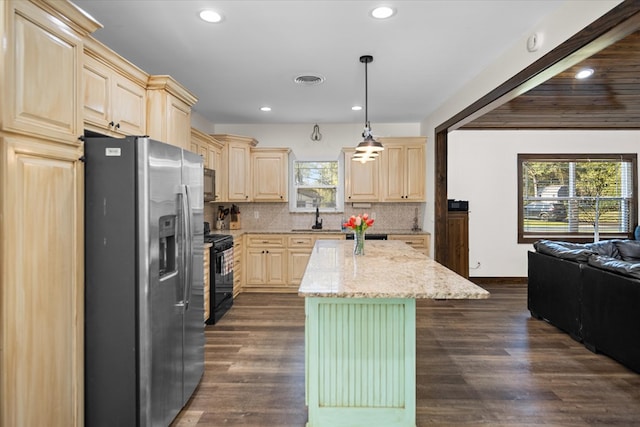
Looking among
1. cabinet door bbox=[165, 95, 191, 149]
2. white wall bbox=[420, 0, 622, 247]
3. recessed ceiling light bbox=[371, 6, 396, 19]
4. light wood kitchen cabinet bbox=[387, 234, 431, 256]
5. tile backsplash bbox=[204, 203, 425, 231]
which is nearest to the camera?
white wall bbox=[420, 0, 622, 247]

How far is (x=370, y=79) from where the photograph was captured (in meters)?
3.77

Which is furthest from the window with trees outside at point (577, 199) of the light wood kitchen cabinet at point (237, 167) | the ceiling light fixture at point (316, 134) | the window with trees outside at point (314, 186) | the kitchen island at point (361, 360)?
the kitchen island at point (361, 360)

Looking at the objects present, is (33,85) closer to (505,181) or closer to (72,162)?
(72,162)

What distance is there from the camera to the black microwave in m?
4.63

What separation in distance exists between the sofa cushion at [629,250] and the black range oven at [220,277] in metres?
5.26

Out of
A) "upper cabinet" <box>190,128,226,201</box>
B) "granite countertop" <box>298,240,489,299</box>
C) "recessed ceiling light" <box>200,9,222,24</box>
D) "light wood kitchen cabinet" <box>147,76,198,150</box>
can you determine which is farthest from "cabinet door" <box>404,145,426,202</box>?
"recessed ceiling light" <box>200,9,222,24</box>

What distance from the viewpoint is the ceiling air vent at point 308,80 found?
144 inches

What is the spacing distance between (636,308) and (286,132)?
16.0 feet

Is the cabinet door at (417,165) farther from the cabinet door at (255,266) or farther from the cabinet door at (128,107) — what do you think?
the cabinet door at (128,107)

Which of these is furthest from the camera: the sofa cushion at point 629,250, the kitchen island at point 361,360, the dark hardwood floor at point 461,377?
the sofa cushion at point 629,250

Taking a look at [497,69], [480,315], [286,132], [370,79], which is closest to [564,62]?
[497,69]

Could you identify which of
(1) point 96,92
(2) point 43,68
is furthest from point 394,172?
(2) point 43,68

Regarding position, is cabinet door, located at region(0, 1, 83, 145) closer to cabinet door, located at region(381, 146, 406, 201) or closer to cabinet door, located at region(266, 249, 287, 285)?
cabinet door, located at region(266, 249, 287, 285)

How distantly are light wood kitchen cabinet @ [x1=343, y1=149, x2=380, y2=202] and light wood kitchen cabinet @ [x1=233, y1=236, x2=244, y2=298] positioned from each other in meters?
1.87
